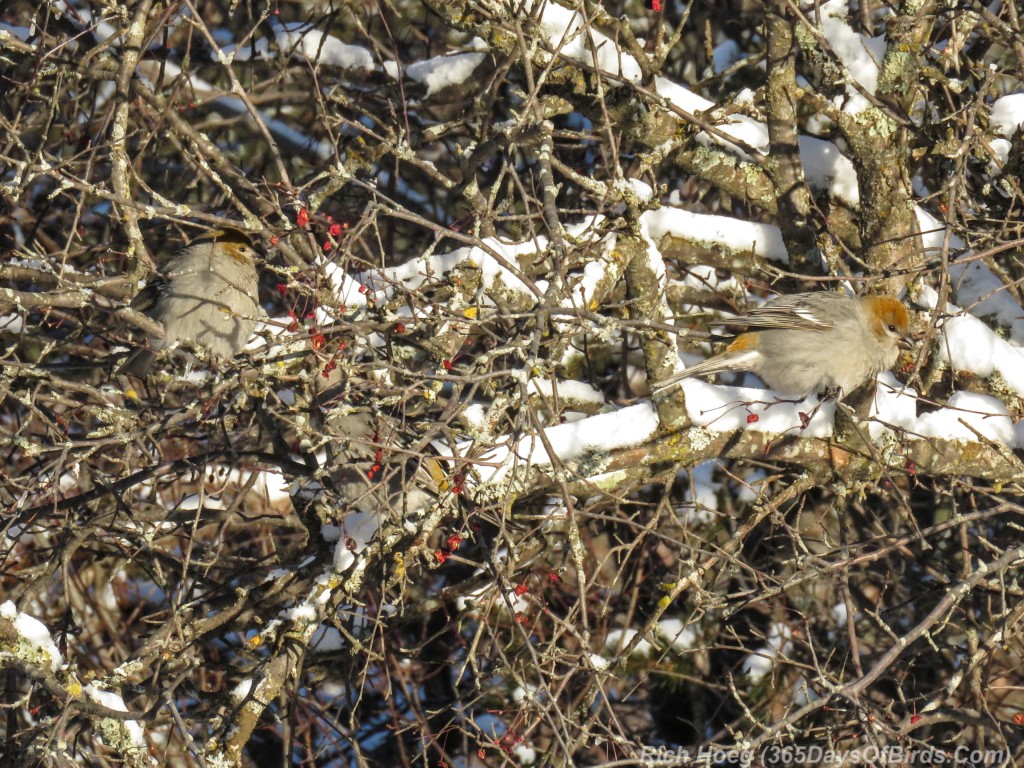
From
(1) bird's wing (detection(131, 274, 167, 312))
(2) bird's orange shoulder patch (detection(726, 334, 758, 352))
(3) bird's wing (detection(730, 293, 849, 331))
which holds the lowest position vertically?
(1) bird's wing (detection(131, 274, 167, 312))

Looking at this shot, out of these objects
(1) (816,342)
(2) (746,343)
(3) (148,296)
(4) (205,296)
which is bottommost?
(3) (148,296)

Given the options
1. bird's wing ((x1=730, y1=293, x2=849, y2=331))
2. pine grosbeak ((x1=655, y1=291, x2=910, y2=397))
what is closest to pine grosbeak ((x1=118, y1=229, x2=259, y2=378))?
pine grosbeak ((x1=655, y1=291, x2=910, y2=397))

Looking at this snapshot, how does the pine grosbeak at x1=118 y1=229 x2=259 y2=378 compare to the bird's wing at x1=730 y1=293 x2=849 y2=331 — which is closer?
the bird's wing at x1=730 y1=293 x2=849 y2=331

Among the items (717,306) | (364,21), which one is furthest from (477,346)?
(364,21)

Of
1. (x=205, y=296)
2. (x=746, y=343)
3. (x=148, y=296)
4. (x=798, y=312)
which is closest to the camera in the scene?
(x=798, y=312)

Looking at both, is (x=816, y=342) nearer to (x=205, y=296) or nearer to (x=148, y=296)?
(x=205, y=296)

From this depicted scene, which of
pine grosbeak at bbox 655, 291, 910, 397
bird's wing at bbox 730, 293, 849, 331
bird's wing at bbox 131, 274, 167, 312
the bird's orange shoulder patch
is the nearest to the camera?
pine grosbeak at bbox 655, 291, 910, 397

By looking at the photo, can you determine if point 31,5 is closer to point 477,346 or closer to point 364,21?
point 364,21

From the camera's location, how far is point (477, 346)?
6.71 meters

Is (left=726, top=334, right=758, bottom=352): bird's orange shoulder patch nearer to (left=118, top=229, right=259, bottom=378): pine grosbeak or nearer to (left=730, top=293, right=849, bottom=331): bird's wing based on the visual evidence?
(left=730, top=293, right=849, bottom=331): bird's wing

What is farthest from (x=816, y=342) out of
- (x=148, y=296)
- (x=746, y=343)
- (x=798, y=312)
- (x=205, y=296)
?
(x=148, y=296)

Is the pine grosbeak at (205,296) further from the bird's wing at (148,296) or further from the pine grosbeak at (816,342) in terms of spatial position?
the pine grosbeak at (816,342)

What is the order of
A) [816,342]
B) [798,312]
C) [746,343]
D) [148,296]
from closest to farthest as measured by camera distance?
[816,342] < [798,312] < [746,343] < [148,296]

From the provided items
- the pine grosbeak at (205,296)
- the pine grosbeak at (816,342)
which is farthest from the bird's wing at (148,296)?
the pine grosbeak at (816,342)
